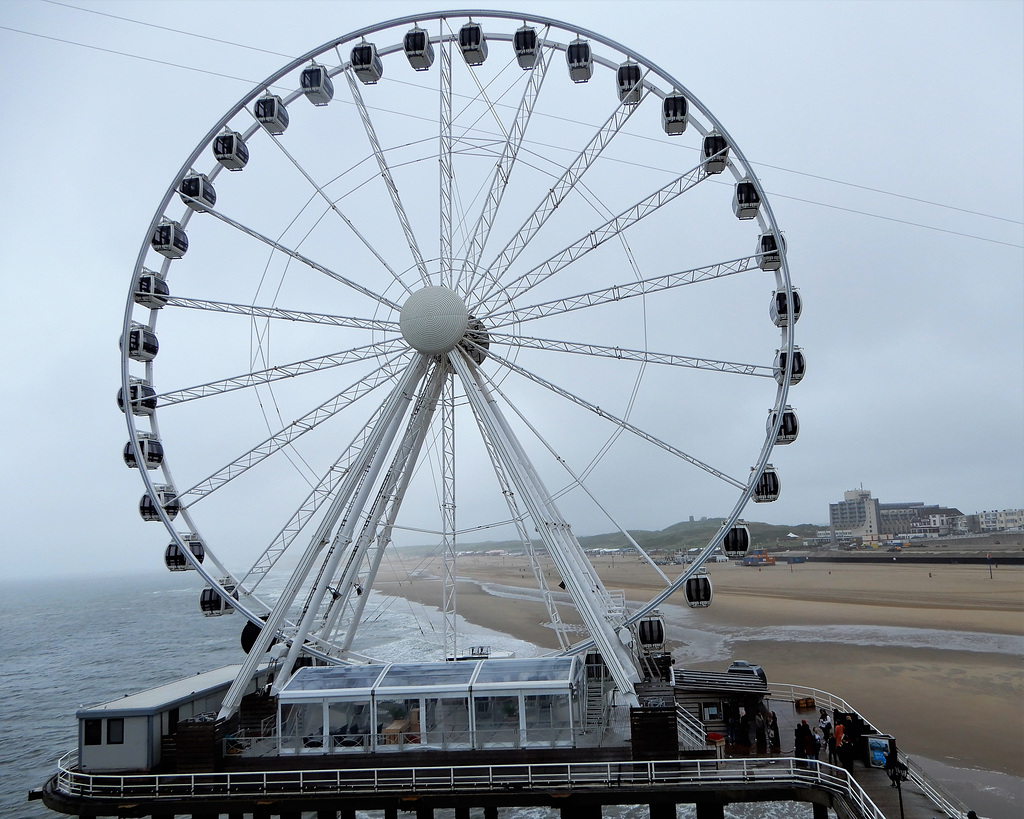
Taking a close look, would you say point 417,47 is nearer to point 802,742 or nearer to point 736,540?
point 736,540

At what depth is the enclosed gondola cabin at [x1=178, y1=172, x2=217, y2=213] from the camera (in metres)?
23.5

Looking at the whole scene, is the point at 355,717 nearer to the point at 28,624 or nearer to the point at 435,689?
the point at 435,689

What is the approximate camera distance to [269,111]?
23.6 metres

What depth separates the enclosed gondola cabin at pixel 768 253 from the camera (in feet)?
70.4

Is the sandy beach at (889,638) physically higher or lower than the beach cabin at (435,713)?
lower

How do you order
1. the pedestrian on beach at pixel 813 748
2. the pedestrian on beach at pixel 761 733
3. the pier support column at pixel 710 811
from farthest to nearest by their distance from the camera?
the pedestrian on beach at pixel 761 733
the pedestrian on beach at pixel 813 748
the pier support column at pixel 710 811

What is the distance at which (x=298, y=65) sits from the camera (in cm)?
2330

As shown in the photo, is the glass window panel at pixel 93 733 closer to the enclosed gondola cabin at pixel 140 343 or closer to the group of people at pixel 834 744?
the enclosed gondola cabin at pixel 140 343

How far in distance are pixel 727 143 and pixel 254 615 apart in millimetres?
18736

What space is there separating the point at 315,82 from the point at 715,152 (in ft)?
39.6

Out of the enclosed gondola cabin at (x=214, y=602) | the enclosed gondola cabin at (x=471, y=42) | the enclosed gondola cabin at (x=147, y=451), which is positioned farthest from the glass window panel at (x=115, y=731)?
the enclosed gondola cabin at (x=471, y=42)

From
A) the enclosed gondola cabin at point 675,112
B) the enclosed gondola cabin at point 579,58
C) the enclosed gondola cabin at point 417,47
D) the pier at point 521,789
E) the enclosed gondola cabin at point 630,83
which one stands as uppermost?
the enclosed gondola cabin at point 417,47

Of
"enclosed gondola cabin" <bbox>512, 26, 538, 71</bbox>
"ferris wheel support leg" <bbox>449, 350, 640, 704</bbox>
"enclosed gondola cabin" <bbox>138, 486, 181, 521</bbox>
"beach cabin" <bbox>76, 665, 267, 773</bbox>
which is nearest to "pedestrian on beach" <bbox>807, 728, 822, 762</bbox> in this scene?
"ferris wheel support leg" <bbox>449, 350, 640, 704</bbox>

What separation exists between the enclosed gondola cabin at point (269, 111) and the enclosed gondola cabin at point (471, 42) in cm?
591
